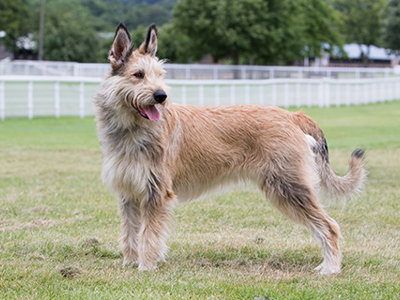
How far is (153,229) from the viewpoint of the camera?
525cm

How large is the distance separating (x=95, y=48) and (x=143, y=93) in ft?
204

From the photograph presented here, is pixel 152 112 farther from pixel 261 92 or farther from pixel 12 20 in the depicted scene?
pixel 12 20

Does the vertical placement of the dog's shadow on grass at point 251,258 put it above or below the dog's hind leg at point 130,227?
below

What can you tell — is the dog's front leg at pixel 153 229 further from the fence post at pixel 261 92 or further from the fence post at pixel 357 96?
the fence post at pixel 357 96

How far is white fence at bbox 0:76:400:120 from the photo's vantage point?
23203mm

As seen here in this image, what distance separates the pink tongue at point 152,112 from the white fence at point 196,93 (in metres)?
17.5

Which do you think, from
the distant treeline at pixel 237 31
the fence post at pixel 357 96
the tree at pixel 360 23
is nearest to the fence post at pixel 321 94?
the fence post at pixel 357 96

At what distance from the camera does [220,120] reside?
5.73m

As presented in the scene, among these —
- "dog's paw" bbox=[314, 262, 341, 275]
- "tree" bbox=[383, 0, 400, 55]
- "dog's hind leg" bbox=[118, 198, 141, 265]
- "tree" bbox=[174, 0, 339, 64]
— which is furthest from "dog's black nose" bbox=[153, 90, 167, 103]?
"tree" bbox=[383, 0, 400, 55]

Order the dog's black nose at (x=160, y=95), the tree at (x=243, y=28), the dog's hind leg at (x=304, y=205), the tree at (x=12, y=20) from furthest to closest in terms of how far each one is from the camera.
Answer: the tree at (x=12, y=20) → the tree at (x=243, y=28) → the dog's hind leg at (x=304, y=205) → the dog's black nose at (x=160, y=95)

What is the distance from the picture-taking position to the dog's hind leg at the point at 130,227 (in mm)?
5609

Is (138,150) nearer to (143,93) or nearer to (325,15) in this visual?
(143,93)

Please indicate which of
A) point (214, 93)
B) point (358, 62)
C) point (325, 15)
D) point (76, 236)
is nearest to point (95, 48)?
point (325, 15)

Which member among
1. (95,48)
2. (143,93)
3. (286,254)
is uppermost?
(95,48)
